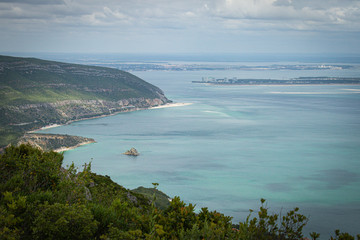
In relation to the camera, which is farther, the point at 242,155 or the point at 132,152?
the point at 242,155

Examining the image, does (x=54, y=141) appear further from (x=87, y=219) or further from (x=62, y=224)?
(x=62, y=224)

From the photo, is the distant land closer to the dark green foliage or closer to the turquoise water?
the turquoise water

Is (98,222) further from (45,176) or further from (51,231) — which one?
(45,176)

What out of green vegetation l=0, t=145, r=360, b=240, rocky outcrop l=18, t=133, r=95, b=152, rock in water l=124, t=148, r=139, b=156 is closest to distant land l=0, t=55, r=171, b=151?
rocky outcrop l=18, t=133, r=95, b=152

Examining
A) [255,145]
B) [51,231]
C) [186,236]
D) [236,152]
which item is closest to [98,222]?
[51,231]

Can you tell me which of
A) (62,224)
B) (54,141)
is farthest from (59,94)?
(62,224)

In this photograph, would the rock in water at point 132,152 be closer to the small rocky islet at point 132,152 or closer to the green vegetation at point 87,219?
the small rocky islet at point 132,152
